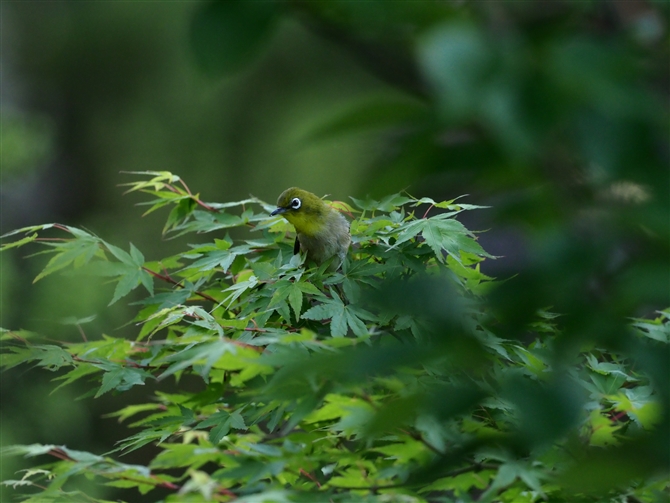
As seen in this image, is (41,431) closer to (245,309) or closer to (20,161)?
(20,161)

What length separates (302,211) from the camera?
5.56 ft

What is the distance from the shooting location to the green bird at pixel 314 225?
1.66 metres

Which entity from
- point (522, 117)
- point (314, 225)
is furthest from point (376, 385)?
point (314, 225)

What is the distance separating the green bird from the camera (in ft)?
5.43

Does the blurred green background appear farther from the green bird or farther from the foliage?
the green bird

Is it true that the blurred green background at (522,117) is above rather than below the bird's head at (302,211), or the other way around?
above

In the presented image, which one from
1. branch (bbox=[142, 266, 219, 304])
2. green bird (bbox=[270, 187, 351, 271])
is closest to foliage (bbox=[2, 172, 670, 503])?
branch (bbox=[142, 266, 219, 304])

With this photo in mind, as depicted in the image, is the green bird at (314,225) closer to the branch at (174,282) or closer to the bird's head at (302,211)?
the bird's head at (302,211)

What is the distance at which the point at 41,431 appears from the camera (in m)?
3.06

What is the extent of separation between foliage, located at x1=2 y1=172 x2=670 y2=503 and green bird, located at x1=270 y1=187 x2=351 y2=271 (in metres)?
0.31

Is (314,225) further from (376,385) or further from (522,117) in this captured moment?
(522,117)

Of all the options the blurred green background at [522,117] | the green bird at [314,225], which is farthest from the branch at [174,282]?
the blurred green background at [522,117]

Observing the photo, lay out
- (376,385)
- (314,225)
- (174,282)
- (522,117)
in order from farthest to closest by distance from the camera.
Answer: (314,225), (174,282), (376,385), (522,117)

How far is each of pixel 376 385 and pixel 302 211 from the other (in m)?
1.01
